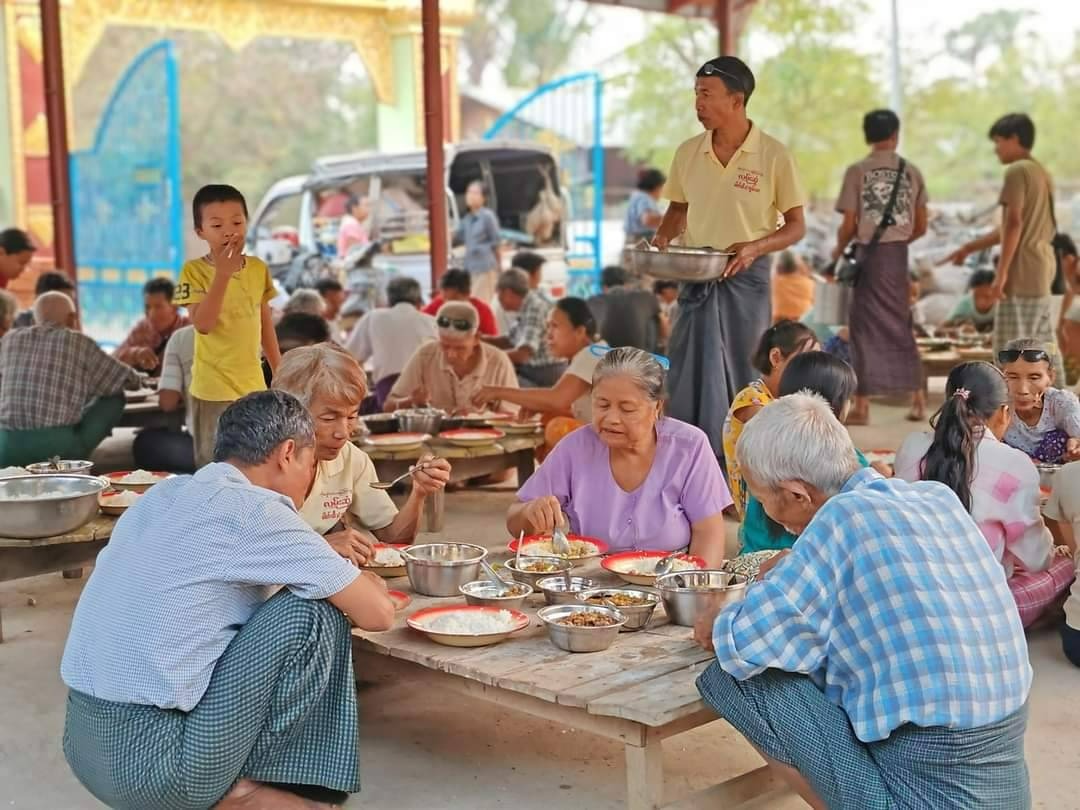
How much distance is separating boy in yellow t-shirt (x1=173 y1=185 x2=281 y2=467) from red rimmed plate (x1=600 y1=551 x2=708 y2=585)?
5.80 ft

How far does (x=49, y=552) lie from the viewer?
4.03 m

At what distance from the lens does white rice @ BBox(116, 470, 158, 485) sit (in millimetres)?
4551

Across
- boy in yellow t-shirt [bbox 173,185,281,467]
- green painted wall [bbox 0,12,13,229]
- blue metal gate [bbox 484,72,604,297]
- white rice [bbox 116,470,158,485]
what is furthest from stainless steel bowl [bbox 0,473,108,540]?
green painted wall [bbox 0,12,13,229]

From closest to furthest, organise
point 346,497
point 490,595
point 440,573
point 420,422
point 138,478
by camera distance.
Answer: point 490,595 < point 440,573 < point 346,497 < point 138,478 < point 420,422

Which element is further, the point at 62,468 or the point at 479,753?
the point at 62,468

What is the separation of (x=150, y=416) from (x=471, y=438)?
7.04 ft

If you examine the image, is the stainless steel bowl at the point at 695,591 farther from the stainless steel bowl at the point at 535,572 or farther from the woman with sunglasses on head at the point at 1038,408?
the woman with sunglasses on head at the point at 1038,408

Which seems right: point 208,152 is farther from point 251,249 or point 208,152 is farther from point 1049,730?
point 1049,730

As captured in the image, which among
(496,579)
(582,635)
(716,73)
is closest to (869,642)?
(582,635)

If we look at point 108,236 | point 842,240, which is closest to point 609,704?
point 842,240

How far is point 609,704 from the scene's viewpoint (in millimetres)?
2635

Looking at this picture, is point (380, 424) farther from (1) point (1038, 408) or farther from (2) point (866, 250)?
(2) point (866, 250)

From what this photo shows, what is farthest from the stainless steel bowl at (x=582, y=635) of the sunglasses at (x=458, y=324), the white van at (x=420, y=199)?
the white van at (x=420, y=199)

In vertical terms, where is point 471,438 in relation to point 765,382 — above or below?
below
